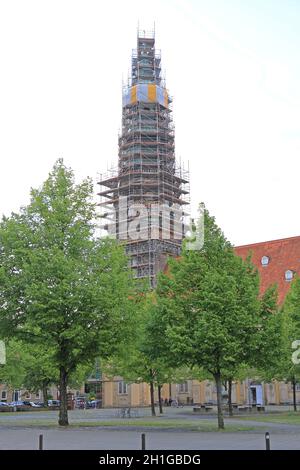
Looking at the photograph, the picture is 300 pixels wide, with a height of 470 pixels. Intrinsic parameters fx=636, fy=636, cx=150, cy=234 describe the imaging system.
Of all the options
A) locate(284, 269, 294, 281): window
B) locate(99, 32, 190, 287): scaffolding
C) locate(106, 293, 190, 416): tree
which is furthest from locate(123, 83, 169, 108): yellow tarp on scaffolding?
locate(106, 293, 190, 416): tree

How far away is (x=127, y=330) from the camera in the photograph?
3703 cm

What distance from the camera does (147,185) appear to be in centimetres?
9188

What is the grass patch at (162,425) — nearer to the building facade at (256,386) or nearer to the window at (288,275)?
the building facade at (256,386)

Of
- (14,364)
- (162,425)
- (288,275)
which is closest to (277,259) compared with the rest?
(288,275)

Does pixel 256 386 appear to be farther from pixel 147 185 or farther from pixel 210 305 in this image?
pixel 210 305

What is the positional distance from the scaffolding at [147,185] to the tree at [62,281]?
48.4 metres

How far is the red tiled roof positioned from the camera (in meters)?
81.2

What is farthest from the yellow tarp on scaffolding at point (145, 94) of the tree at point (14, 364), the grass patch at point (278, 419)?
the grass patch at point (278, 419)

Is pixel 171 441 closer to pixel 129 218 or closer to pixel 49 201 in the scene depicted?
pixel 49 201

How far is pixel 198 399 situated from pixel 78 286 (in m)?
52.3

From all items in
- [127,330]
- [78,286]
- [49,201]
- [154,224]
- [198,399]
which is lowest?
[198,399]

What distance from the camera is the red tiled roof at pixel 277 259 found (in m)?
81.2

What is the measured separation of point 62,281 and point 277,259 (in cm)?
5443
